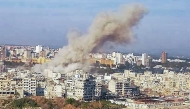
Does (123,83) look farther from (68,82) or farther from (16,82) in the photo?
(16,82)

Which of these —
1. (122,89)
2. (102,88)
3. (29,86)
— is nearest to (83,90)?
(102,88)

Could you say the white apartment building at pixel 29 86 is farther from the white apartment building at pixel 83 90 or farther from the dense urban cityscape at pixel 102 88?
the white apartment building at pixel 83 90

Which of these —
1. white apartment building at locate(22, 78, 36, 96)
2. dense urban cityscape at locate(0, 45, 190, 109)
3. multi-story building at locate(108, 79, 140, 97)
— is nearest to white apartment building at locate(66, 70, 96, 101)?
dense urban cityscape at locate(0, 45, 190, 109)

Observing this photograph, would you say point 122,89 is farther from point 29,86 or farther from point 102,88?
point 29,86

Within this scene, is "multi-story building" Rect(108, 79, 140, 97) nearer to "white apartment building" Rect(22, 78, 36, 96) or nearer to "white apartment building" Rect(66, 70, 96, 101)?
"white apartment building" Rect(66, 70, 96, 101)

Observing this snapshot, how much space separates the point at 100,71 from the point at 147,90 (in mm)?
4763

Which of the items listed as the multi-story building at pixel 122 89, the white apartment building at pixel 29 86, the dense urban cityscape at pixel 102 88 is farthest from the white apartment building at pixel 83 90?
the multi-story building at pixel 122 89

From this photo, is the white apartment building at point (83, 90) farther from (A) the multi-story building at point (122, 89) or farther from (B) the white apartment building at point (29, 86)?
(A) the multi-story building at point (122, 89)

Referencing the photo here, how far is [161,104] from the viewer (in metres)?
14.0

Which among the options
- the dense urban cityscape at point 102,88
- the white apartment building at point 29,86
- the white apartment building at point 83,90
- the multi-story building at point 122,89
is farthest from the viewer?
the multi-story building at point 122,89

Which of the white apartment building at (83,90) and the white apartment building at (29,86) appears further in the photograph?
the white apartment building at (29,86)

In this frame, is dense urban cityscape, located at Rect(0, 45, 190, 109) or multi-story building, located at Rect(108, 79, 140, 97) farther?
multi-story building, located at Rect(108, 79, 140, 97)

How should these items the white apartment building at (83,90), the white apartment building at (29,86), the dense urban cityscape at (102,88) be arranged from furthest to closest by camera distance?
the white apartment building at (29,86) < the white apartment building at (83,90) < the dense urban cityscape at (102,88)

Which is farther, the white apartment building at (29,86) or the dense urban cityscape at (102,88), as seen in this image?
the white apartment building at (29,86)
